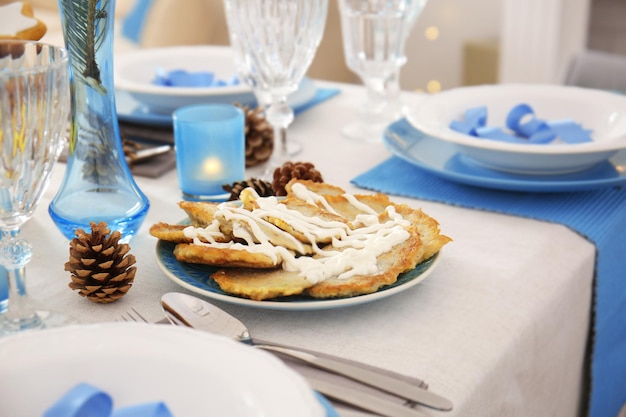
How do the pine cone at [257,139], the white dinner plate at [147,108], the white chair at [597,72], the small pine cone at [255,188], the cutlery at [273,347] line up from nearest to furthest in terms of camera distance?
1. the cutlery at [273,347]
2. the small pine cone at [255,188]
3. the pine cone at [257,139]
4. the white dinner plate at [147,108]
5. the white chair at [597,72]

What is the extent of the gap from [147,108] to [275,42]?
35cm

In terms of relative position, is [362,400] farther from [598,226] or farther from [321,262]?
[598,226]

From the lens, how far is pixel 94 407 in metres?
0.46

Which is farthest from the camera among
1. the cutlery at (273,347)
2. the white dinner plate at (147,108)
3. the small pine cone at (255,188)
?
the white dinner plate at (147,108)

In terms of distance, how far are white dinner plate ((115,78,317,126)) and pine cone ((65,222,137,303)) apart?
53 cm

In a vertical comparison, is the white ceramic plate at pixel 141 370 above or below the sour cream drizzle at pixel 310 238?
above

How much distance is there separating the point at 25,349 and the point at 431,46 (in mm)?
3135

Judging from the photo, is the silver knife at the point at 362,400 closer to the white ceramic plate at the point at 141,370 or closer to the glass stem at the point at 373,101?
the white ceramic plate at the point at 141,370

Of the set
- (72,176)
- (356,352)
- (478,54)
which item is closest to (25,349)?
(356,352)

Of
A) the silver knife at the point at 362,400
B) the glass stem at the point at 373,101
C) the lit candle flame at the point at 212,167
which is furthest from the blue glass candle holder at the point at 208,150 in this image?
the silver knife at the point at 362,400

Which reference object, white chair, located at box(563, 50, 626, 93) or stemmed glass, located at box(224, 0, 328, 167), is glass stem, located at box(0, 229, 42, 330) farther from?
white chair, located at box(563, 50, 626, 93)

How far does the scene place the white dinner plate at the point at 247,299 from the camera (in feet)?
2.18

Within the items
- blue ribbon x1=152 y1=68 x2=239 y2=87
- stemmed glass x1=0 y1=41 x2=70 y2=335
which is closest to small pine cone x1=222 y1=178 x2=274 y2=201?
stemmed glass x1=0 y1=41 x2=70 y2=335

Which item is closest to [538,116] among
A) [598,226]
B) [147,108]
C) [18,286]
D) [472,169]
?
[472,169]
